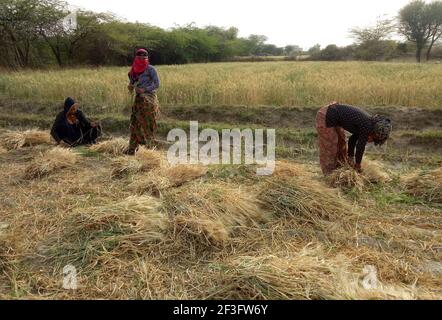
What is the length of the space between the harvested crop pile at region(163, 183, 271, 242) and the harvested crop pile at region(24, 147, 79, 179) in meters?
1.73

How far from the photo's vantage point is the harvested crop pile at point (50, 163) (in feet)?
13.6

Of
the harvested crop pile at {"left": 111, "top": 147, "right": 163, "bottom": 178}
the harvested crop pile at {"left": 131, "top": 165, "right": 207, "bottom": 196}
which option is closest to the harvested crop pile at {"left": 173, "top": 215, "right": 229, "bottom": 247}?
the harvested crop pile at {"left": 131, "top": 165, "right": 207, "bottom": 196}

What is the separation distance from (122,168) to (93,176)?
341mm

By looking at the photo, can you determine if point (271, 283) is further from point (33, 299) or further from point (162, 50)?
point (162, 50)

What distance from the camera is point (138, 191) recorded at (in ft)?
11.5

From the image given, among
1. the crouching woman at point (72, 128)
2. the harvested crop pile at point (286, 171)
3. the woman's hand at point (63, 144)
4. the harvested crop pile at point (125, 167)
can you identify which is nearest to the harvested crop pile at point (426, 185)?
the harvested crop pile at point (286, 171)

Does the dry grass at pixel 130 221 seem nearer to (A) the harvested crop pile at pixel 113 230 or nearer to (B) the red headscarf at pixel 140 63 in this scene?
(A) the harvested crop pile at pixel 113 230

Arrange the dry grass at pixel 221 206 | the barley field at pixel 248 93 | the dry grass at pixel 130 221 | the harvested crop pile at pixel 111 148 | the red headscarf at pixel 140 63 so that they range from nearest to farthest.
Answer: the dry grass at pixel 130 221 < the dry grass at pixel 221 206 < the red headscarf at pixel 140 63 < the harvested crop pile at pixel 111 148 < the barley field at pixel 248 93

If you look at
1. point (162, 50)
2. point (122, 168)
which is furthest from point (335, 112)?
point (162, 50)

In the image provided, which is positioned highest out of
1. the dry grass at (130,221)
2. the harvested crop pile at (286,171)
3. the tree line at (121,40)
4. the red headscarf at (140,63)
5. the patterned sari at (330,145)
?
the tree line at (121,40)

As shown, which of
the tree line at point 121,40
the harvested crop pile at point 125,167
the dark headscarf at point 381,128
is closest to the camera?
the dark headscarf at point 381,128

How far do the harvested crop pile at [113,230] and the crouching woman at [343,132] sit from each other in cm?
190

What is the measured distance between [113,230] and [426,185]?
2.86 m
